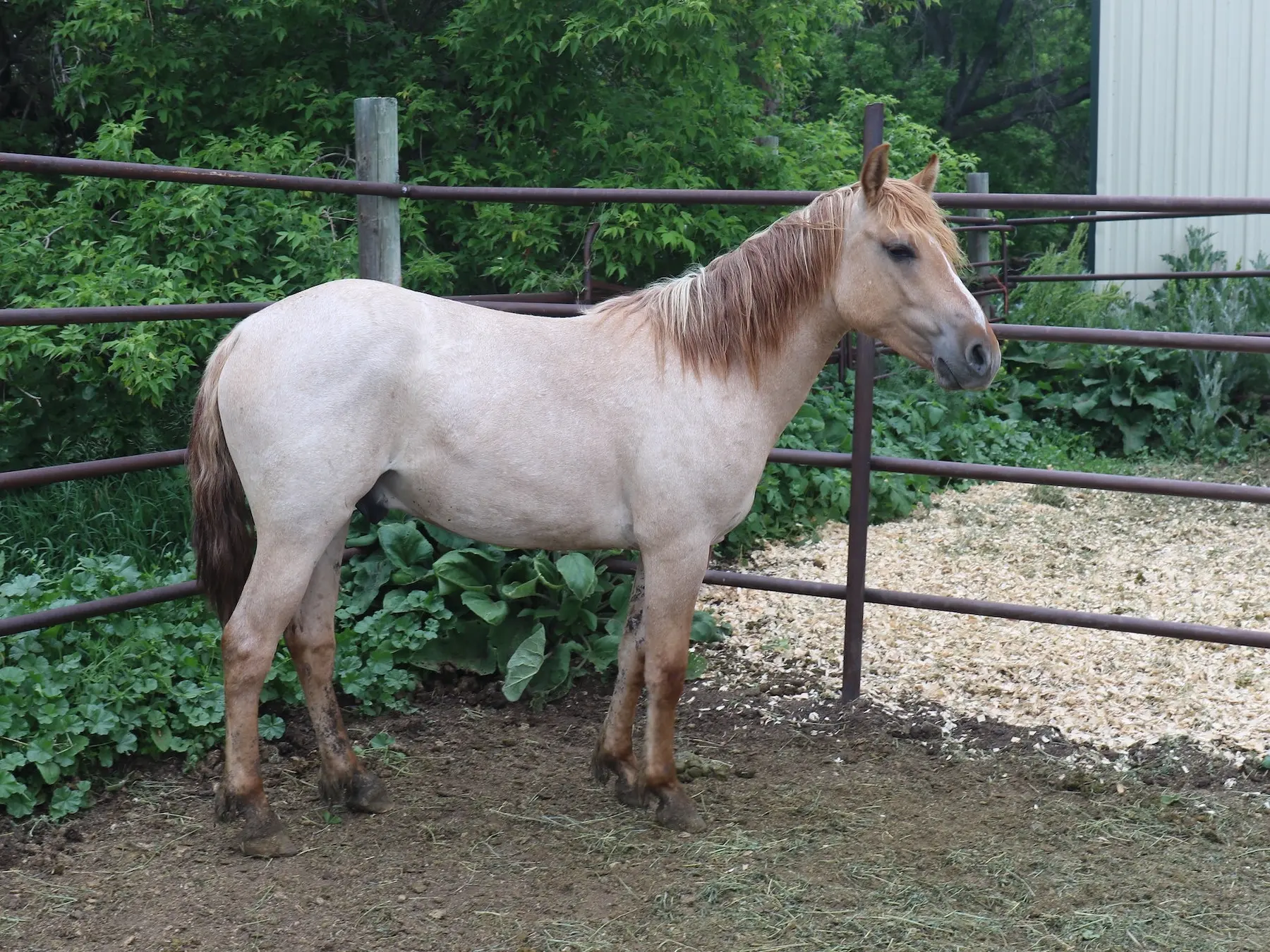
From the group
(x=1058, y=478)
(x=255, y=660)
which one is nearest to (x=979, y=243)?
(x=1058, y=478)

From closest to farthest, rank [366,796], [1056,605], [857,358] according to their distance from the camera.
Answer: [366,796]
[857,358]
[1056,605]

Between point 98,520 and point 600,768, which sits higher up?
point 98,520

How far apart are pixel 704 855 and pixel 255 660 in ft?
3.85

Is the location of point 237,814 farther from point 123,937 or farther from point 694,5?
point 694,5

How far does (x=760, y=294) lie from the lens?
2959 millimetres

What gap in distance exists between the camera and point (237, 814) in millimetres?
2830

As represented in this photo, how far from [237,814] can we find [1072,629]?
10.5 feet

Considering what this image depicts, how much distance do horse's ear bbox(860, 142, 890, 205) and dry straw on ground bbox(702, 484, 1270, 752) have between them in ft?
5.90

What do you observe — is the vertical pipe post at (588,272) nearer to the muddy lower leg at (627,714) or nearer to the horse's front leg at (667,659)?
the muddy lower leg at (627,714)

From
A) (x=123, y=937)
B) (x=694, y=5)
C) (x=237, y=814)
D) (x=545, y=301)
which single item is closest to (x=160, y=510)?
(x=545, y=301)

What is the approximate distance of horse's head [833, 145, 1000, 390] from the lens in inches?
109

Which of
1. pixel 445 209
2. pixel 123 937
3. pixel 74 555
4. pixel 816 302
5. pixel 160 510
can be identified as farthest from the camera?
pixel 445 209

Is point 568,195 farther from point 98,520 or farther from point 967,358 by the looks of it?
point 98,520

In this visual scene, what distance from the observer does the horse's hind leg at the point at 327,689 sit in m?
2.99
